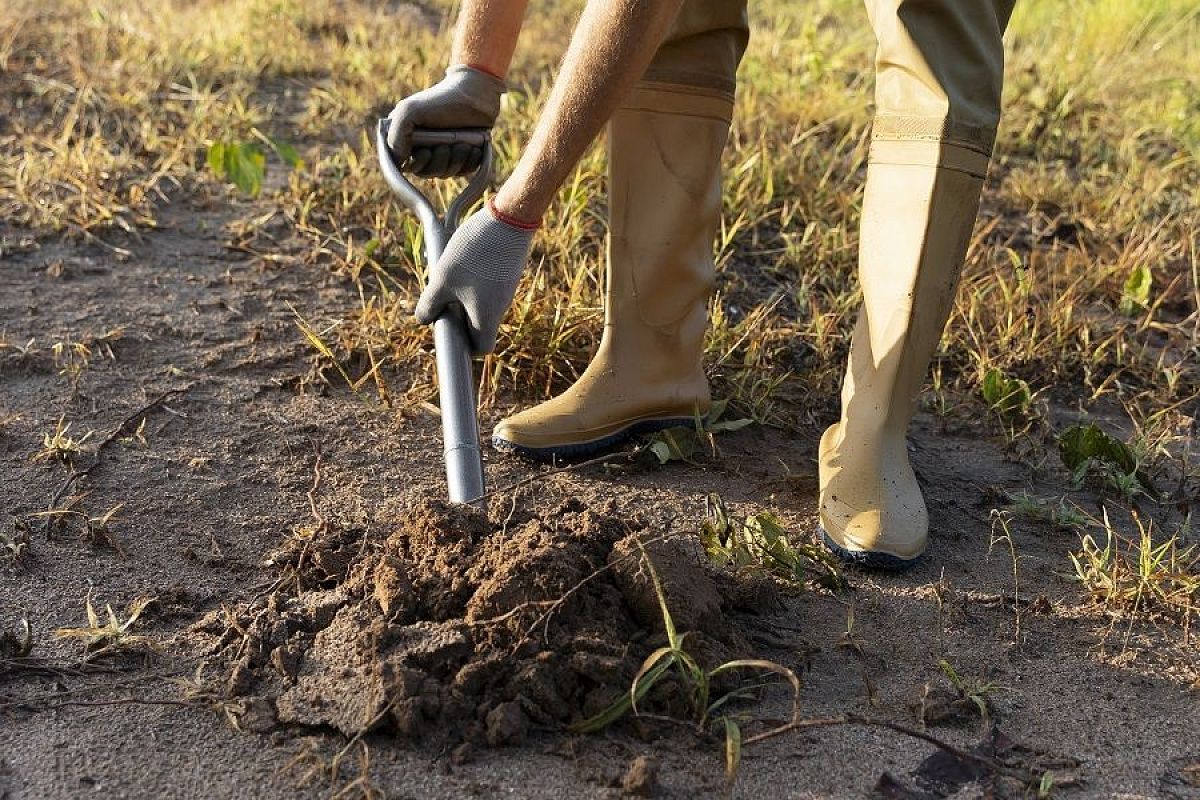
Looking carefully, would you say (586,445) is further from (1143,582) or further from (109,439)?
(1143,582)

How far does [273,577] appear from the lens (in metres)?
2.10

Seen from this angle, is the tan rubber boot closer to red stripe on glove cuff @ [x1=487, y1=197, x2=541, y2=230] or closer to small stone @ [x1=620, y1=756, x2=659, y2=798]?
red stripe on glove cuff @ [x1=487, y1=197, x2=541, y2=230]

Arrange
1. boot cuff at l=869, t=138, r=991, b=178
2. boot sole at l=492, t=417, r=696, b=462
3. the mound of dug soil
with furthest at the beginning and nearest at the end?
boot sole at l=492, t=417, r=696, b=462 → boot cuff at l=869, t=138, r=991, b=178 → the mound of dug soil

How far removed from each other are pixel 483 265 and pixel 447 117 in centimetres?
41

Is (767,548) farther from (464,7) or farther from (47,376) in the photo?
(47,376)

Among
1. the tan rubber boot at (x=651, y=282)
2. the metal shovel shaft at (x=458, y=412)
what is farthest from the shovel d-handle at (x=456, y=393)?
the tan rubber boot at (x=651, y=282)

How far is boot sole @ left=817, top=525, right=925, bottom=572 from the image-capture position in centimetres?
220

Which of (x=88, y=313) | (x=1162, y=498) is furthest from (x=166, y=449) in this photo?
(x=1162, y=498)

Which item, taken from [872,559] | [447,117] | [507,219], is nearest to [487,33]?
[447,117]

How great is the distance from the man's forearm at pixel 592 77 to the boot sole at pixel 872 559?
817mm

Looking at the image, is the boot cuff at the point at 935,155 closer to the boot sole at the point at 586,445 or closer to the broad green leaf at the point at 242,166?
the boot sole at the point at 586,445

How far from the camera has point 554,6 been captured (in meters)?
5.28

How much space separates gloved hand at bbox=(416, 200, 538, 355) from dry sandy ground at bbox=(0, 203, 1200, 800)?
13.5 inches

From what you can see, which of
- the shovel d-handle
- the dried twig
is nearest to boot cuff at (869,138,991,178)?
the shovel d-handle
